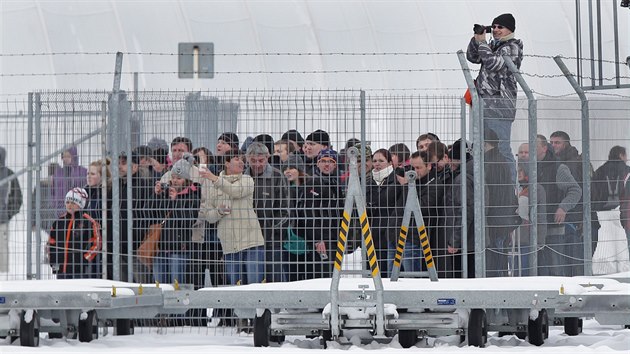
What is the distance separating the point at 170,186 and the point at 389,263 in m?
2.38

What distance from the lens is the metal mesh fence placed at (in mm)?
15664

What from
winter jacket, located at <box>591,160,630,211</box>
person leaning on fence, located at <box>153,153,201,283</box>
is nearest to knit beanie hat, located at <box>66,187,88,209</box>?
person leaning on fence, located at <box>153,153,201,283</box>

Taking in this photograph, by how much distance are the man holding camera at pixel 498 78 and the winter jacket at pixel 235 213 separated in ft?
8.35

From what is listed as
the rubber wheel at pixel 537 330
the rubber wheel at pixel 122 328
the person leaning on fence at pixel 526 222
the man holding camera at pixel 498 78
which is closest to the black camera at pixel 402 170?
the man holding camera at pixel 498 78

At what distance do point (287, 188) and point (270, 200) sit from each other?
0.71 feet

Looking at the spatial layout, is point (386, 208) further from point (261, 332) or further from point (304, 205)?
point (261, 332)

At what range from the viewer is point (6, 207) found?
16.7 metres

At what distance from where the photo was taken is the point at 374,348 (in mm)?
13586

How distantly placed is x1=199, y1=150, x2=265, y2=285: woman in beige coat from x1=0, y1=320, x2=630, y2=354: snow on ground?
0.75 meters

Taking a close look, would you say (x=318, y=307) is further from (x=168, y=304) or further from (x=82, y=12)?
(x=82, y=12)

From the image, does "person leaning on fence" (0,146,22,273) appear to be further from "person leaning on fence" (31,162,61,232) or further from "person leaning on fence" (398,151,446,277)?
"person leaning on fence" (398,151,446,277)

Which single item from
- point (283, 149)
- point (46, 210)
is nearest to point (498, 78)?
point (283, 149)

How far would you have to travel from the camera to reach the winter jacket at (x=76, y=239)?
16031 mm

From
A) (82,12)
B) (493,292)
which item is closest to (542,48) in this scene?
(82,12)
